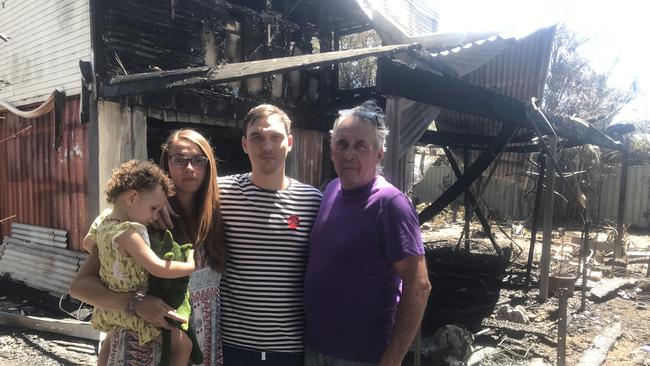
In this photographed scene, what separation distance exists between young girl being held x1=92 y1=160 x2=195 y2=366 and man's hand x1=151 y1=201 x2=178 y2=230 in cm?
3

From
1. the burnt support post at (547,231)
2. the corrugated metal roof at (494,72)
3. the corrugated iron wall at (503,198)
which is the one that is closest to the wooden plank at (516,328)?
the burnt support post at (547,231)

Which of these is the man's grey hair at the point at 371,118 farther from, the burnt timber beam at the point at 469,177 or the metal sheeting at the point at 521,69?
the metal sheeting at the point at 521,69

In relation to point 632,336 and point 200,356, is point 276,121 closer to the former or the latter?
point 200,356

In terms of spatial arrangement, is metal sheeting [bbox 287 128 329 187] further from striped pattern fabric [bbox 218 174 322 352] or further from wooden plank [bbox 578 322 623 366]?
striped pattern fabric [bbox 218 174 322 352]

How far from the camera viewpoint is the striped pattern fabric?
1988mm

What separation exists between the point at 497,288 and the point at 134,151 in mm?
6137

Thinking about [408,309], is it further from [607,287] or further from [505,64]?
[607,287]

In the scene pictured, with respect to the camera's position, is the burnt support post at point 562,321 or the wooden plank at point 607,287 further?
the wooden plank at point 607,287

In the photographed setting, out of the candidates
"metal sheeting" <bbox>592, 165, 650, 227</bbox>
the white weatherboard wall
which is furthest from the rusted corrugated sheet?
"metal sheeting" <bbox>592, 165, 650, 227</bbox>

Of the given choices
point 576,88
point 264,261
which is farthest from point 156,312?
point 576,88

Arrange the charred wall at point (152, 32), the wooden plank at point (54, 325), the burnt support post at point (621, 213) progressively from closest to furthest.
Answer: the wooden plank at point (54, 325) → the charred wall at point (152, 32) → the burnt support post at point (621, 213)

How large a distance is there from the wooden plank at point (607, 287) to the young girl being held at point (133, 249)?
24.5ft

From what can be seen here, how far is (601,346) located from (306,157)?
5412 millimetres

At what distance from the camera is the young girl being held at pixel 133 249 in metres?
1.76
